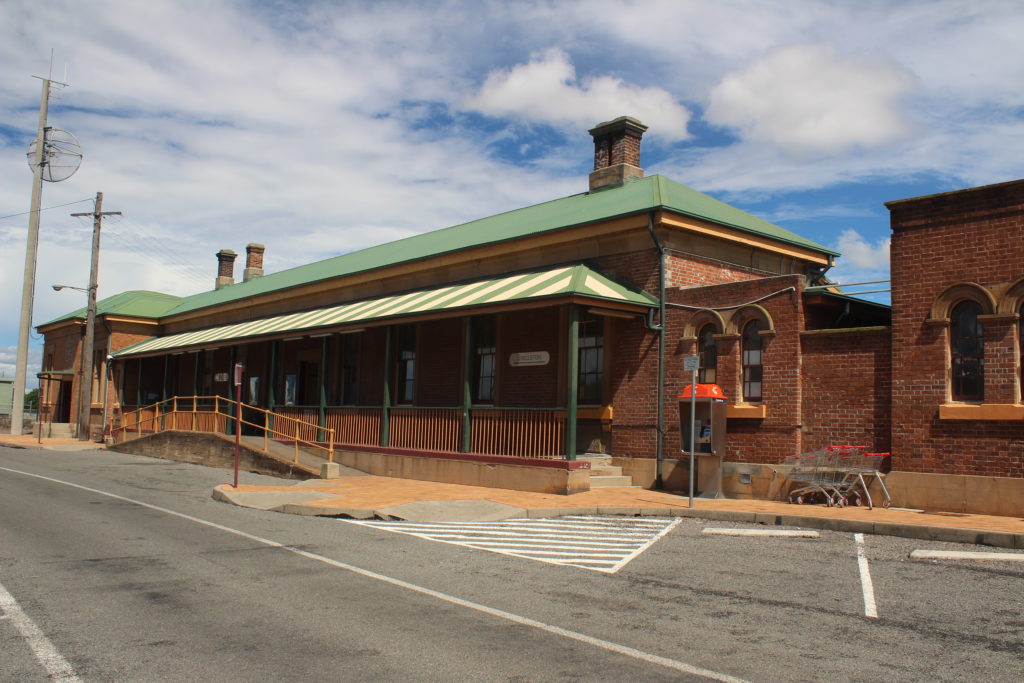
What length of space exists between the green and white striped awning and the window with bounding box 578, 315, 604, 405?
1274 millimetres

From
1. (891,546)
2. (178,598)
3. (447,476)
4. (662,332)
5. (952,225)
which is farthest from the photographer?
(447,476)

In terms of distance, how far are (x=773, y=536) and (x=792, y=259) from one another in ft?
32.1

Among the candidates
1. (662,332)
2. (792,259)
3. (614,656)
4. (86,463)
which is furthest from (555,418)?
(86,463)

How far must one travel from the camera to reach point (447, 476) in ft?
57.6

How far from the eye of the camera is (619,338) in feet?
56.3

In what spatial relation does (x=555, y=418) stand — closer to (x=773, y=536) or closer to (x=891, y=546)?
(x=773, y=536)

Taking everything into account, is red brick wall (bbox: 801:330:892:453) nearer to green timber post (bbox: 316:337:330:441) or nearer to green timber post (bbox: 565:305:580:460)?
green timber post (bbox: 565:305:580:460)

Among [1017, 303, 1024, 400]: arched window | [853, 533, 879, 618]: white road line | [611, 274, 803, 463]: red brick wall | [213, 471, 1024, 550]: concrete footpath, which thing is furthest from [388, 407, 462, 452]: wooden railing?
[1017, 303, 1024, 400]: arched window

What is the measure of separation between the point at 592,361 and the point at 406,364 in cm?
707

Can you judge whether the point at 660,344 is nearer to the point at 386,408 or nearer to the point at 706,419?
the point at 706,419

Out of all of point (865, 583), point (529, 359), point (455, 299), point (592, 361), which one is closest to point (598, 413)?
point (592, 361)

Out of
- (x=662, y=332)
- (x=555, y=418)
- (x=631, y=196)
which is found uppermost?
(x=631, y=196)

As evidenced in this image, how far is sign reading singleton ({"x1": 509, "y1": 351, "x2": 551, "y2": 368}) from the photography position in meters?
18.0

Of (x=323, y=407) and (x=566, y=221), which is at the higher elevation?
(x=566, y=221)
